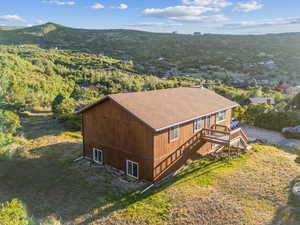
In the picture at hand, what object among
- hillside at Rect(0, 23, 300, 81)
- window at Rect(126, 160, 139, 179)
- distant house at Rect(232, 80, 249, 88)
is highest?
hillside at Rect(0, 23, 300, 81)

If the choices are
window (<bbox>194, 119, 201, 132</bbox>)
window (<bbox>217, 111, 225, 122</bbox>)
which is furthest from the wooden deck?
window (<bbox>217, 111, 225, 122</bbox>)

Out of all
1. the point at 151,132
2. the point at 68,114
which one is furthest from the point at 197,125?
the point at 68,114

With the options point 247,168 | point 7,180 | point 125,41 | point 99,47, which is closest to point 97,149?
point 7,180

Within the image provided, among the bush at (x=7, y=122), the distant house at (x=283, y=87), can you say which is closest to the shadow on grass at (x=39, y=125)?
the bush at (x=7, y=122)

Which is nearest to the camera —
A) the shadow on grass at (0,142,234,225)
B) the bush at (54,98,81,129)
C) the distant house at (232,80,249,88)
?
the shadow on grass at (0,142,234,225)

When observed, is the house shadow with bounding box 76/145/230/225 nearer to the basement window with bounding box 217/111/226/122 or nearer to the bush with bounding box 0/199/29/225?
the basement window with bounding box 217/111/226/122

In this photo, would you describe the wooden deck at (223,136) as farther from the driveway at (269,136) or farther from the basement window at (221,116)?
the driveway at (269,136)

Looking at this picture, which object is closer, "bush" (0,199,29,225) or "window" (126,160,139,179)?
"bush" (0,199,29,225)

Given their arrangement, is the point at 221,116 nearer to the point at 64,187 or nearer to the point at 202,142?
the point at 202,142
